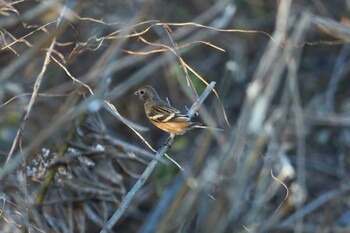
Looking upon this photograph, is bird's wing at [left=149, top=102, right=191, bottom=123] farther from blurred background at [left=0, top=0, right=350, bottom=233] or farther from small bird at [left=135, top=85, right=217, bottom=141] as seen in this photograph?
blurred background at [left=0, top=0, right=350, bottom=233]

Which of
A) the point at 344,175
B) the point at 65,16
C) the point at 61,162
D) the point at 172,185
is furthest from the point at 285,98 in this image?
the point at 344,175

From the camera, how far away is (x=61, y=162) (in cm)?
448

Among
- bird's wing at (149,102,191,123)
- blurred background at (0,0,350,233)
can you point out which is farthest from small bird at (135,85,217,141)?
blurred background at (0,0,350,233)

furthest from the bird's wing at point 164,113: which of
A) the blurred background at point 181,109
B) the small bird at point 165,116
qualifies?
the blurred background at point 181,109

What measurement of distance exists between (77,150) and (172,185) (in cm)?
217

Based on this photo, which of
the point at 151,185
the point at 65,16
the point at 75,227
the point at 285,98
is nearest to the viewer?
the point at 285,98

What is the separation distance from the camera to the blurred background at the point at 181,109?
299cm

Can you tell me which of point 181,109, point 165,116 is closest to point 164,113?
point 165,116

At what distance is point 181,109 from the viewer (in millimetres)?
8070

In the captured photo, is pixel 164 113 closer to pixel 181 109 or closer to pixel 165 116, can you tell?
pixel 165 116

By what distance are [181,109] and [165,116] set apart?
236 centimetres

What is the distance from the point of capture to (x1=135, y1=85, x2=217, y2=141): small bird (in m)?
5.38

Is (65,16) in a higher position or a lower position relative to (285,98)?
higher

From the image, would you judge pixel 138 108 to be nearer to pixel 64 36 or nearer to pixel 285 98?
pixel 64 36
